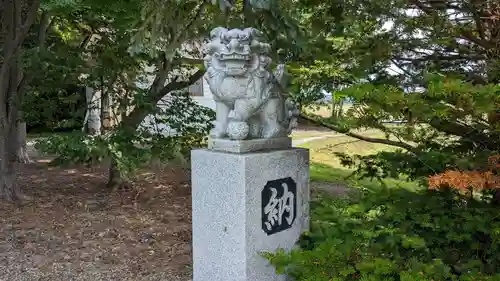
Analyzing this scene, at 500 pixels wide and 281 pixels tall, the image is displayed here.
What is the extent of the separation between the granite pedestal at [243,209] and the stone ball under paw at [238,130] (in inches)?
4.7

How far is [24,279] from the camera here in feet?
11.6

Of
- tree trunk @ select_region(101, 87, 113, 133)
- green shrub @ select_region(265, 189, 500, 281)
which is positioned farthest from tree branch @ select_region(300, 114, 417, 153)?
tree trunk @ select_region(101, 87, 113, 133)

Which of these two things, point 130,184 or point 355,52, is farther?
point 130,184

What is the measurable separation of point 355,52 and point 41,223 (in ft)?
12.7

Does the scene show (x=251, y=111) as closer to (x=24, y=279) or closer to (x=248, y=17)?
(x=248, y=17)

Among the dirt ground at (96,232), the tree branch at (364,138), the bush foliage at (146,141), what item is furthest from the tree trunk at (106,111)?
the tree branch at (364,138)

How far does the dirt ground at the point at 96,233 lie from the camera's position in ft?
12.2

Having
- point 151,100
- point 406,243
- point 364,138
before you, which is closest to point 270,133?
point 364,138

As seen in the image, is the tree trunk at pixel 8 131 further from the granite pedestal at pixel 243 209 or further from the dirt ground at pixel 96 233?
the granite pedestal at pixel 243 209

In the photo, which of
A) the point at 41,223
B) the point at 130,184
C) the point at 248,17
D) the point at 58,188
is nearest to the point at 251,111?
the point at 248,17

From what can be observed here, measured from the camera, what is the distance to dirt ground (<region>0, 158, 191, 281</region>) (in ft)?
12.2

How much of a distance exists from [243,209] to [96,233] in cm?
251

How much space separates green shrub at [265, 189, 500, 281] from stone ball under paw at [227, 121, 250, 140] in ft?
2.54

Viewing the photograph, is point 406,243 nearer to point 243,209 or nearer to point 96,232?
point 243,209
